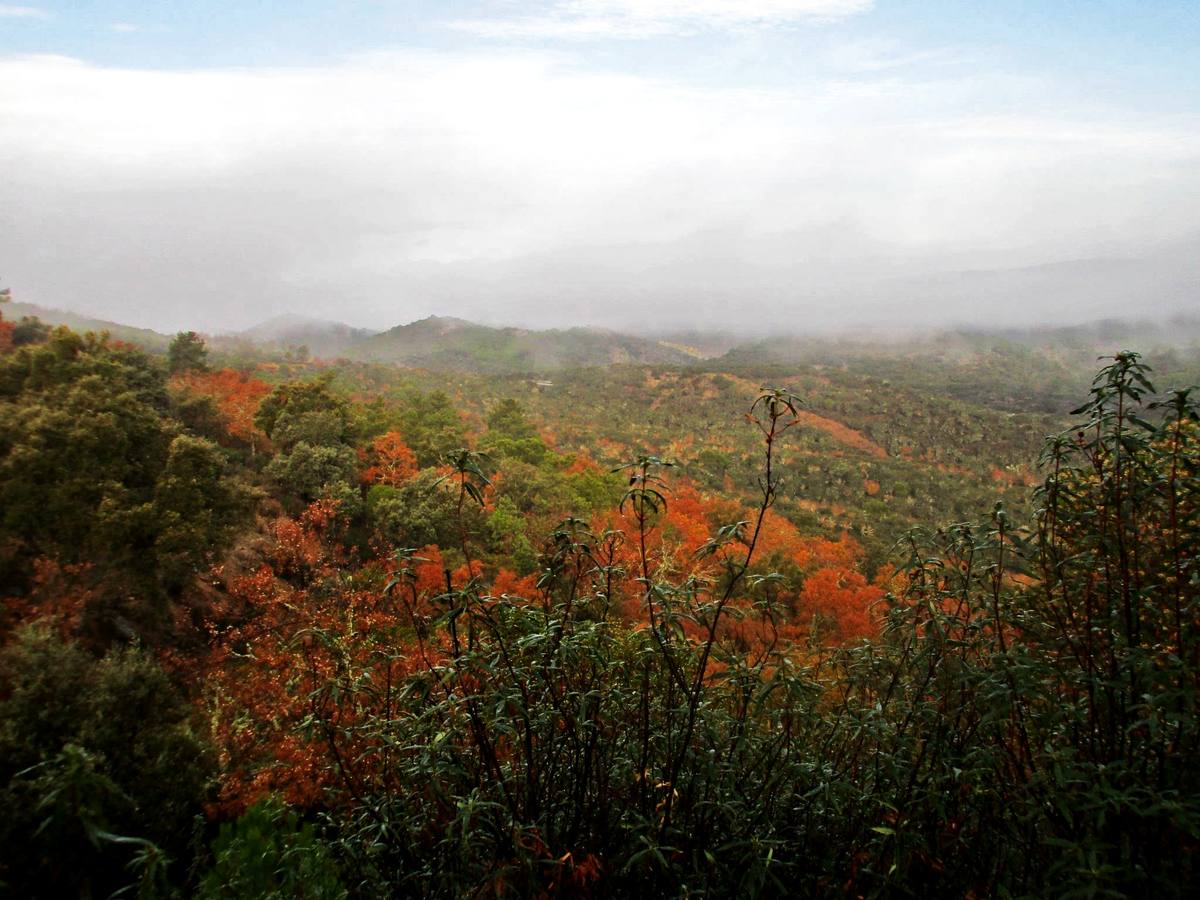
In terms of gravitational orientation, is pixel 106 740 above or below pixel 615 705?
below

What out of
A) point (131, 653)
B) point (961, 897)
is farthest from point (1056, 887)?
point (131, 653)

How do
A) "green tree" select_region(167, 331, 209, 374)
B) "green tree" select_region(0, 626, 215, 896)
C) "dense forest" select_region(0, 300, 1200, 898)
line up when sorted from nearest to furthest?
1. "dense forest" select_region(0, 300, 1200, 898)
2. "green tree" select_region(0, 626, 215, 896)
3. "green tree" select_region(167, 331, 209, 374)

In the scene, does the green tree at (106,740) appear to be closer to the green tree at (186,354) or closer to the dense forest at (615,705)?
the dense forest at (615,705)

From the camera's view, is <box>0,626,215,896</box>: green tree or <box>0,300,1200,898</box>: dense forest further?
<box>0,626,215,896</box>: green tree

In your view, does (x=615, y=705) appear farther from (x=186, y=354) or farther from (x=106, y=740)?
(x=186, y=354)

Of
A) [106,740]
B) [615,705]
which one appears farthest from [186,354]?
[615,705]

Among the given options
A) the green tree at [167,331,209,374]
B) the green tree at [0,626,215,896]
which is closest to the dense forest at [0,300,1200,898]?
the green tree at [0,626,215,896]

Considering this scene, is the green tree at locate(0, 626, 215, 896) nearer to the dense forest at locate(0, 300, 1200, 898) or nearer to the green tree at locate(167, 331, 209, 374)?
the dense forest at locate(0, 300, 1200, 898)

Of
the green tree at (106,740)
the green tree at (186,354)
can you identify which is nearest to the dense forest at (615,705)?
the green tree at (106,740)

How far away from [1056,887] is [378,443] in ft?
99.6

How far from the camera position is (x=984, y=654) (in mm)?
4738

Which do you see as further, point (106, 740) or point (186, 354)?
point (186, 354)

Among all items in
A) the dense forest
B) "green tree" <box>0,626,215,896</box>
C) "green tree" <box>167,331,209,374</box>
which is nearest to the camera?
the dense forest

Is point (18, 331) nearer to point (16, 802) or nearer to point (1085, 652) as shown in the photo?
point (16, 802)
